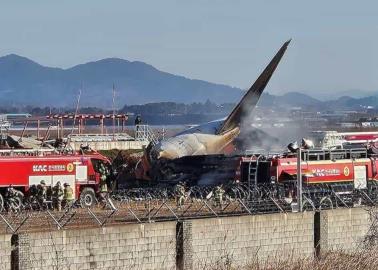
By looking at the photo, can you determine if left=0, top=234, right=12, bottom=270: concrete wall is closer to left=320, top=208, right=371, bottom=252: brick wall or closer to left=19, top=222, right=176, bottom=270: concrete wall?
left=19, top=222, right=176, bottom=270: concrete wall

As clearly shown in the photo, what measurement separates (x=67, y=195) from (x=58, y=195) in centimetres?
69

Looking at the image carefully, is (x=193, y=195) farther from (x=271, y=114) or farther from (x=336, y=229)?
(x=271, y=114)

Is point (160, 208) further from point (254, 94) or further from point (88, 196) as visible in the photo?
point (254, 94)

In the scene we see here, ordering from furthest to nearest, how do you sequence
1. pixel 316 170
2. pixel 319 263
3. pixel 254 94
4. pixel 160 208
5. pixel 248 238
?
1. pixel 254 94
2. pixel 316 170
3. pixel 160 208
4. pixel 248 238
5. pixel 319 263

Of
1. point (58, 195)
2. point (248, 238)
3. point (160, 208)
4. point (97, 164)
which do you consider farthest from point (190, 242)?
point (97, 164)

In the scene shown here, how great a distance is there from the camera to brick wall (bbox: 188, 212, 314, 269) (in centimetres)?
2485

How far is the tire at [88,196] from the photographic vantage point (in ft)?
137

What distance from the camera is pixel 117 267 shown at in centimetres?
2328

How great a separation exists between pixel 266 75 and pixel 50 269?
138 feet

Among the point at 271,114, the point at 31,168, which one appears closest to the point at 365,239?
the point at 31,168

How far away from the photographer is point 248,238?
85.8 feet

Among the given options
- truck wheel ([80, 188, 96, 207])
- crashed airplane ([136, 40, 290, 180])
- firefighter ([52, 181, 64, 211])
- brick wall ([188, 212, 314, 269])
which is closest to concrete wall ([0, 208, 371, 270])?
brick wall ([188, 212, 314, 269])

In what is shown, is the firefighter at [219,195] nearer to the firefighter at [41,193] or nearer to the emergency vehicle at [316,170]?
the emergency vehicle at [316,170]

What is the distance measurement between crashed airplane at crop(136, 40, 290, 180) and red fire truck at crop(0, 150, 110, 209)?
7128 mm
